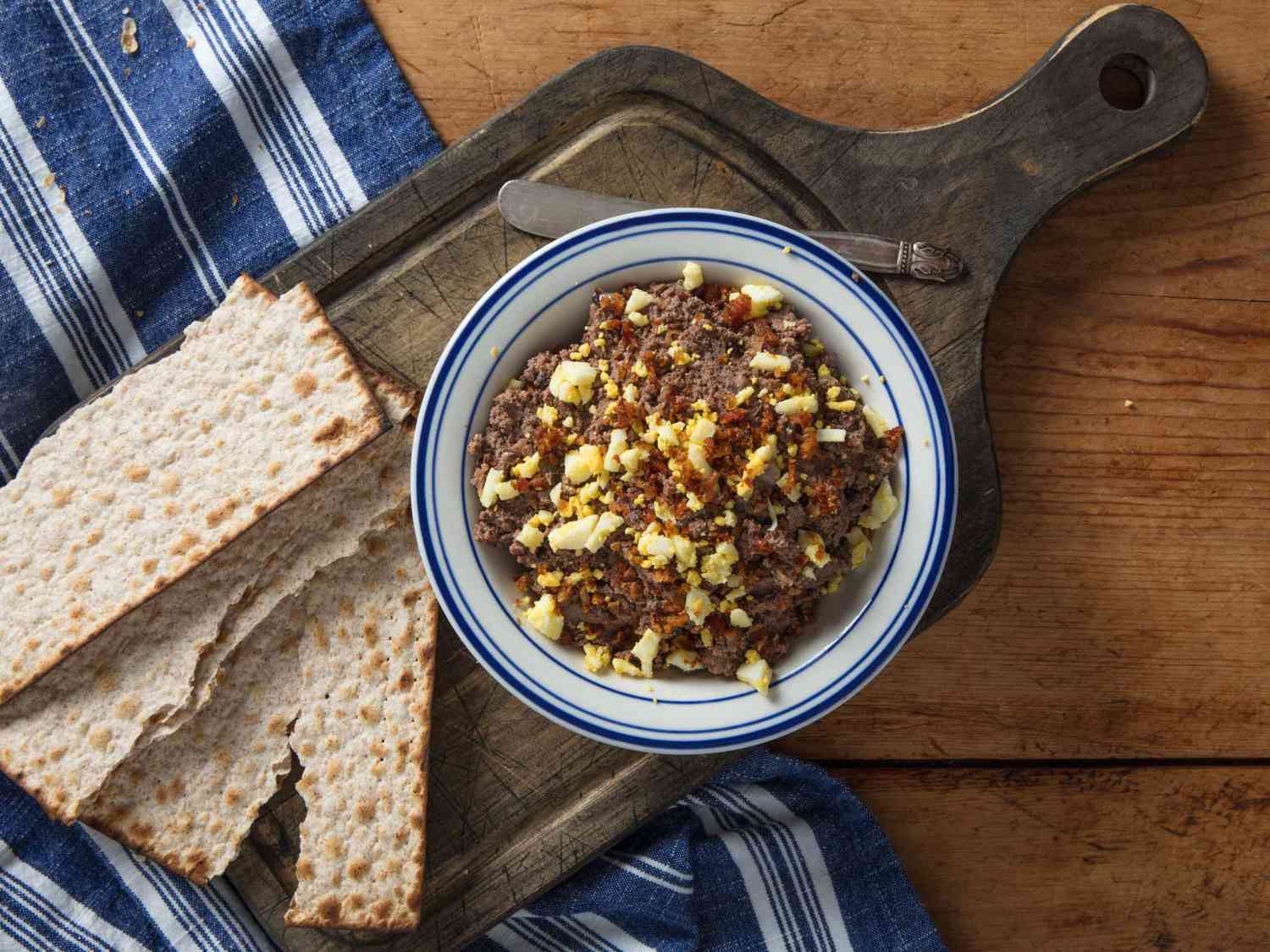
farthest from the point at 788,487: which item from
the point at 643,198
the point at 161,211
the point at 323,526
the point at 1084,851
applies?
the point at 161,211

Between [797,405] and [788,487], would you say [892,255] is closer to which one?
[797,405]

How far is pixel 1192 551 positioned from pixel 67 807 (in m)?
2.66

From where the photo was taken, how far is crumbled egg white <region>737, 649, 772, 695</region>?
6.51 feet

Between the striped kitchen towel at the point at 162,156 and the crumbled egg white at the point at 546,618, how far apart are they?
43.2 inches

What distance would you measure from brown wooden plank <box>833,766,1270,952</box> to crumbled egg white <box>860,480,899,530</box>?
0.87 meters

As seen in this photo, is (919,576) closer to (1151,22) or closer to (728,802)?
(728,802)

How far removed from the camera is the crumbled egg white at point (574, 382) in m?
1.94

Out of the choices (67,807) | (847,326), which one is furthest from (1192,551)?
(67,807)

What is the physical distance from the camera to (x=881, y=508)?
6.59 ft

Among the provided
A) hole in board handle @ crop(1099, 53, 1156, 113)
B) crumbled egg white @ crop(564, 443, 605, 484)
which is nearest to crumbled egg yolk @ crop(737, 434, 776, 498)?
crumbled egg white @ crop(564, 443, 605, 484)

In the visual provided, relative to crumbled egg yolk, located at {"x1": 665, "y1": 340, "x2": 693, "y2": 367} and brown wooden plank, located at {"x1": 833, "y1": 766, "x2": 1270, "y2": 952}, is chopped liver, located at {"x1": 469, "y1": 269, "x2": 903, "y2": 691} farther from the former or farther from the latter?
brown wooden plank, located at {"x1": 833, "y1": 766, "x2": 1270, "y2": 952}

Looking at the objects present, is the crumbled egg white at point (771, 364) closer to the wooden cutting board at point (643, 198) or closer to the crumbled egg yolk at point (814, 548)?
the crumbled egg yolk at point (814, 548)

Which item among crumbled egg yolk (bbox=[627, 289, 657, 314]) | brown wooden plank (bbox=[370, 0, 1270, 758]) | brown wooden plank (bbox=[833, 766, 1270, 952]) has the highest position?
crumbled egg yolk (bbox=[627, 289, 657, 314])

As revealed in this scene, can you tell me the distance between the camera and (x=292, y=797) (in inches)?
92.5
